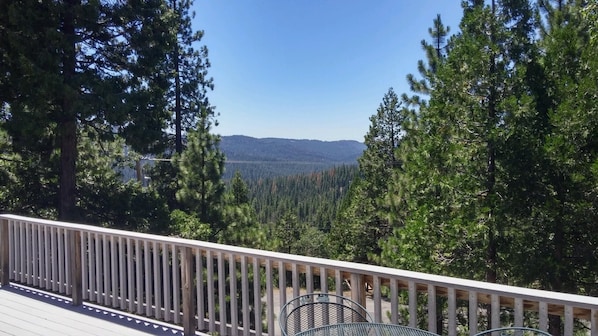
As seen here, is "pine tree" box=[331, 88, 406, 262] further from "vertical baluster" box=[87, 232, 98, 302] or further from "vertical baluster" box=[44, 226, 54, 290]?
"vertical baluster" box=[87, 232, 98, 302]

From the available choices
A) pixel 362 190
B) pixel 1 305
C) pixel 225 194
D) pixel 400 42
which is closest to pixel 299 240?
pixel 362 190

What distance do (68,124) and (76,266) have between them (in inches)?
258

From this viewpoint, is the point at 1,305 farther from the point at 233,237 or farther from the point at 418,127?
the point at 418,127

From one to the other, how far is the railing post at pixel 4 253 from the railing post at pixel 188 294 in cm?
263

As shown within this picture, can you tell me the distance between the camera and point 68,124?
9266mm

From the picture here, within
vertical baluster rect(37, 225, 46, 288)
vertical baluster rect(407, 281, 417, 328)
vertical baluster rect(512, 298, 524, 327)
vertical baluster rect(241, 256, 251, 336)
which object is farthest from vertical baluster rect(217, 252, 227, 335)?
vertical baluster rect(37, 225, 46, 288)

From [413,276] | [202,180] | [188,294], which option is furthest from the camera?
[202,180]

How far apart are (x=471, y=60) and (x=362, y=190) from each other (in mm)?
12247

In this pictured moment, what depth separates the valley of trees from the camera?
284 inches

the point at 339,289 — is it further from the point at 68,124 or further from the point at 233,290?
the point at 68,124

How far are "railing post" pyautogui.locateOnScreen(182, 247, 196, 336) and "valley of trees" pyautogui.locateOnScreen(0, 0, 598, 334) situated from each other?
590 cm

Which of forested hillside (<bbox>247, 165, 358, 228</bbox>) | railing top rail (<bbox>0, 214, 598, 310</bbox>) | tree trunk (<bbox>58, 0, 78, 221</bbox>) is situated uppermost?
tree trunk (<bbox>58, 0, 78, 221</bbox>)

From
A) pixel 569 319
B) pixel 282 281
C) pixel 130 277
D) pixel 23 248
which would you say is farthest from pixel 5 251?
pixel 569 319

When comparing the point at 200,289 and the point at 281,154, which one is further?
the point at 281,154
